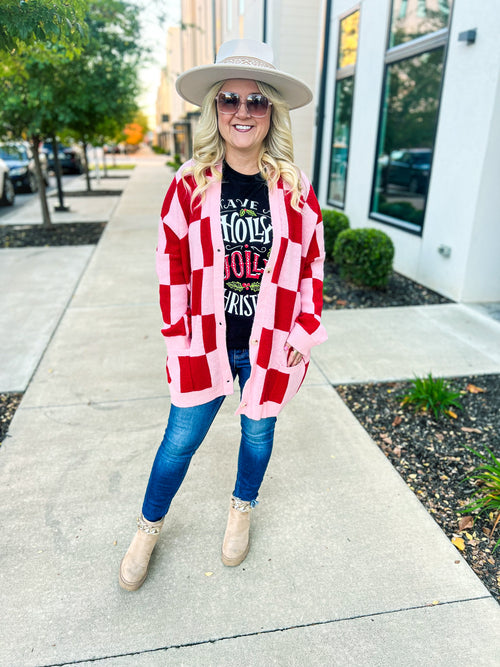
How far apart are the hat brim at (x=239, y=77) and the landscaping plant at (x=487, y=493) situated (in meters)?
1.93

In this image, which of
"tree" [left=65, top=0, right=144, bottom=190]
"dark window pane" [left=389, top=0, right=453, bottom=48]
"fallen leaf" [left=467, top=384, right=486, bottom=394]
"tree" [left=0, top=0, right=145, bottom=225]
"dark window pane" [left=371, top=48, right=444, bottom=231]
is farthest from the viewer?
"tree" [left=65, top=0, right=144, bottom=190]

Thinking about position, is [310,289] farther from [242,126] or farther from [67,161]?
[67,161]

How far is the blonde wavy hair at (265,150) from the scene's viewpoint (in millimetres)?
1914

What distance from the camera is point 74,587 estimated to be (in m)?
2.10

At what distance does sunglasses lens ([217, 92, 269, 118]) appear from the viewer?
1891 millimetres

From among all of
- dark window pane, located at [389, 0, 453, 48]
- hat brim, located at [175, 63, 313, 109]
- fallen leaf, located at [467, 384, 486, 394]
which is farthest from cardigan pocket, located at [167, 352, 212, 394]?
dark window pane, located at [389, 0, 453, 48]

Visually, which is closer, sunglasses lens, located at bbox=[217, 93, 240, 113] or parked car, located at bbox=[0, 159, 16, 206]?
sunglasses lens, located at bbox=[217, 93, 240, 113]

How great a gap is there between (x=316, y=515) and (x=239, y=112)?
1840mm

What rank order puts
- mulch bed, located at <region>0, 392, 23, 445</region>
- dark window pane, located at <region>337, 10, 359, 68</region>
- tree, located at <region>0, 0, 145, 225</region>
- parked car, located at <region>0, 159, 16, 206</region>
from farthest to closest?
parked car, located at <region>0, 159, 16, 206</region>
dark window pane, located at <region>337, 10, 359, 68</region>
tree, located at <region>0, 0, 145, 225</region>
mulch bed, located at <region>0, 392, 23, 445</region>

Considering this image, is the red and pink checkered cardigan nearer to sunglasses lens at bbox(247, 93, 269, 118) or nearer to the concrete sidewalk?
sunglasses lens at bbox(247, 93, 269, 118)

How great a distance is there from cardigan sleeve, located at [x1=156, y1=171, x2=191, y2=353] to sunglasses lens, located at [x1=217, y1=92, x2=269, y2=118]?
0.30 m

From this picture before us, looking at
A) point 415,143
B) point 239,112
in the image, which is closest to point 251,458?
point 239,112

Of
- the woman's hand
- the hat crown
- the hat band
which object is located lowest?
the woman's hand

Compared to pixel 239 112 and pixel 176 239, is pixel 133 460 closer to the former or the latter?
pixel 176 239
